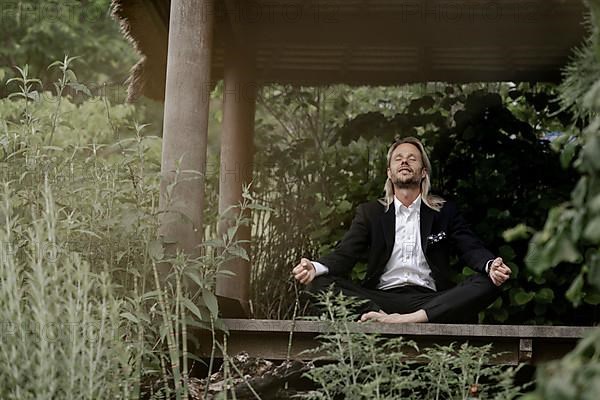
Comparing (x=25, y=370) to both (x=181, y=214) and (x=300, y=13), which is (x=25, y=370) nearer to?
(x=181, y=214)

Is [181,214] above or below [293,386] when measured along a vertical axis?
above

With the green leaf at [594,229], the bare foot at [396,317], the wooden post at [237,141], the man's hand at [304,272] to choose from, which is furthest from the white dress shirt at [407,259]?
the green leaf at [594,229]

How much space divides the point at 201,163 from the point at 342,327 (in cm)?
117

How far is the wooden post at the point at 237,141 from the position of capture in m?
7.49

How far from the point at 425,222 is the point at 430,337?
112cm

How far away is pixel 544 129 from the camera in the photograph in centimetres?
810

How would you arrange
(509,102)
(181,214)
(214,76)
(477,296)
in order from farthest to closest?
(509,102)
(214,76)
(477,296)
(181,214)

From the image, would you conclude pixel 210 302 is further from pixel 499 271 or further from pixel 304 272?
pixel 499 271

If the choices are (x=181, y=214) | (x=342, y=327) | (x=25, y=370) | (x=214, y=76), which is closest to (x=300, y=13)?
(x=214, y=76)

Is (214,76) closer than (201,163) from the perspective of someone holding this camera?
No

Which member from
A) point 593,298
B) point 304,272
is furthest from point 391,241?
point 593,298

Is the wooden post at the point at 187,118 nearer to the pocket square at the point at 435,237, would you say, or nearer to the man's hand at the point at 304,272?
the man's hand at the point at 304,272

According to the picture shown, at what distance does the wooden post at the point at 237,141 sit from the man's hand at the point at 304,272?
231cm

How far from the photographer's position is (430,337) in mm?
4730
